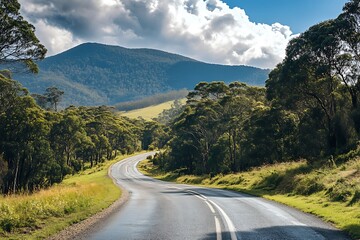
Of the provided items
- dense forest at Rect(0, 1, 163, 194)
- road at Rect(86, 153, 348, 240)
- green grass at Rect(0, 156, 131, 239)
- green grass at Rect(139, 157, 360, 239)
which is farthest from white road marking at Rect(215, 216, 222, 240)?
dense forest at Rect(0, 1, 163, 194)

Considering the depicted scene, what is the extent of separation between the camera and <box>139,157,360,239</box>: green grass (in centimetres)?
1446

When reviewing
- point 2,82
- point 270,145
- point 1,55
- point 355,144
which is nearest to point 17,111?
point 2,82

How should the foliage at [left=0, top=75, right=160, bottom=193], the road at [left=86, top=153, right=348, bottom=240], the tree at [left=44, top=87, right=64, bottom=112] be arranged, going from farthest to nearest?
the tree at [left=44, top=87, right=64, bottom=112] < the foliage at [left=0, top=75, right=160, bottom=193] < the road at [left=86, top=153, right=348, bottom=240]

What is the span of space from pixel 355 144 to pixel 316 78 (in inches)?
306

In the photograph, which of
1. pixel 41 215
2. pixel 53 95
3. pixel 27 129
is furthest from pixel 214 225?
pixel 53 95

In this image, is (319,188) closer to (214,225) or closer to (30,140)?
(214,225)

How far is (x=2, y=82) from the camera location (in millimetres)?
44344

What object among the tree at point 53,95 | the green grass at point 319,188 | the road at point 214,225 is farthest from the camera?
the tree at point 53,95

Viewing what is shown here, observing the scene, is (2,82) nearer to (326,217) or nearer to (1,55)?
(1,55)

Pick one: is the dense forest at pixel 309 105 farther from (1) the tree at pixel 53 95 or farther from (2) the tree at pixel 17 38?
(1) the tree at pixel 53 95

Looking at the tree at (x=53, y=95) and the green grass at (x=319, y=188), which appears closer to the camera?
the green grass at (x=319, y=188)

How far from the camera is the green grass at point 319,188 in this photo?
14460 millimetres

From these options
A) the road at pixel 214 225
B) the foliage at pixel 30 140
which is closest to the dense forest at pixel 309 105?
the road at pixel 214 225

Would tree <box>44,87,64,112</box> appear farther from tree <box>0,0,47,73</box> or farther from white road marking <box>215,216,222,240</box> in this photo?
white road marking <box>215,216,222,240</box>
